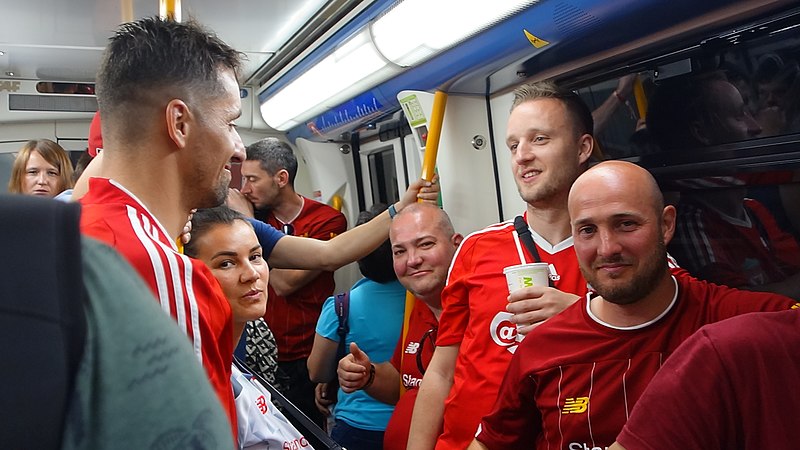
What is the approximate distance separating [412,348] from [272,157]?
1.98 metres

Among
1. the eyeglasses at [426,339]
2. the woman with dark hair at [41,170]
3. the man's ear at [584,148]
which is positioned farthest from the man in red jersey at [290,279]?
the man's ear at [584,148]

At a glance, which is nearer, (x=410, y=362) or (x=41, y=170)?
(x=410, y=362)

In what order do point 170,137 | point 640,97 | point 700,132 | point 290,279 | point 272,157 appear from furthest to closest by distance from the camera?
point 272,157
point 290,279
point 640,97
point 700,132
point 170,137

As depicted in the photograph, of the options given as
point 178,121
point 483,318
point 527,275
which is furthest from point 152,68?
point 483,318

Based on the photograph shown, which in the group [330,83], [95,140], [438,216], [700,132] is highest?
[330,83]

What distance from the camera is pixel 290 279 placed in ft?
12.3

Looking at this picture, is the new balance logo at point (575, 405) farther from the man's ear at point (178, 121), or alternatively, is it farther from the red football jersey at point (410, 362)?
the man's ear at point (178, 121)

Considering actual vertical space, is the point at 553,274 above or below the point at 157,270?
below

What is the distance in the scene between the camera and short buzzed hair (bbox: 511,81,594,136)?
2188 millimetres

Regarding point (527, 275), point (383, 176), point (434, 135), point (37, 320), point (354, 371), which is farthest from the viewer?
point (383, 176)

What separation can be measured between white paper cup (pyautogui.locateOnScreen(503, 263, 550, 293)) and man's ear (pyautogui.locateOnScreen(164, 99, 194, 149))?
96cm

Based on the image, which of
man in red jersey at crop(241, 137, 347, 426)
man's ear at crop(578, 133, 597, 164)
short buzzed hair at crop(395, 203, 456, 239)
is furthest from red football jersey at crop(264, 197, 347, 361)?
man's ear at crop(578, 133, 597, 164)

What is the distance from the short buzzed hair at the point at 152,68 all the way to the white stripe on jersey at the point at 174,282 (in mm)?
374

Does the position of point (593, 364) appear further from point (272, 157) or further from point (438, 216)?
point (272, 157)
